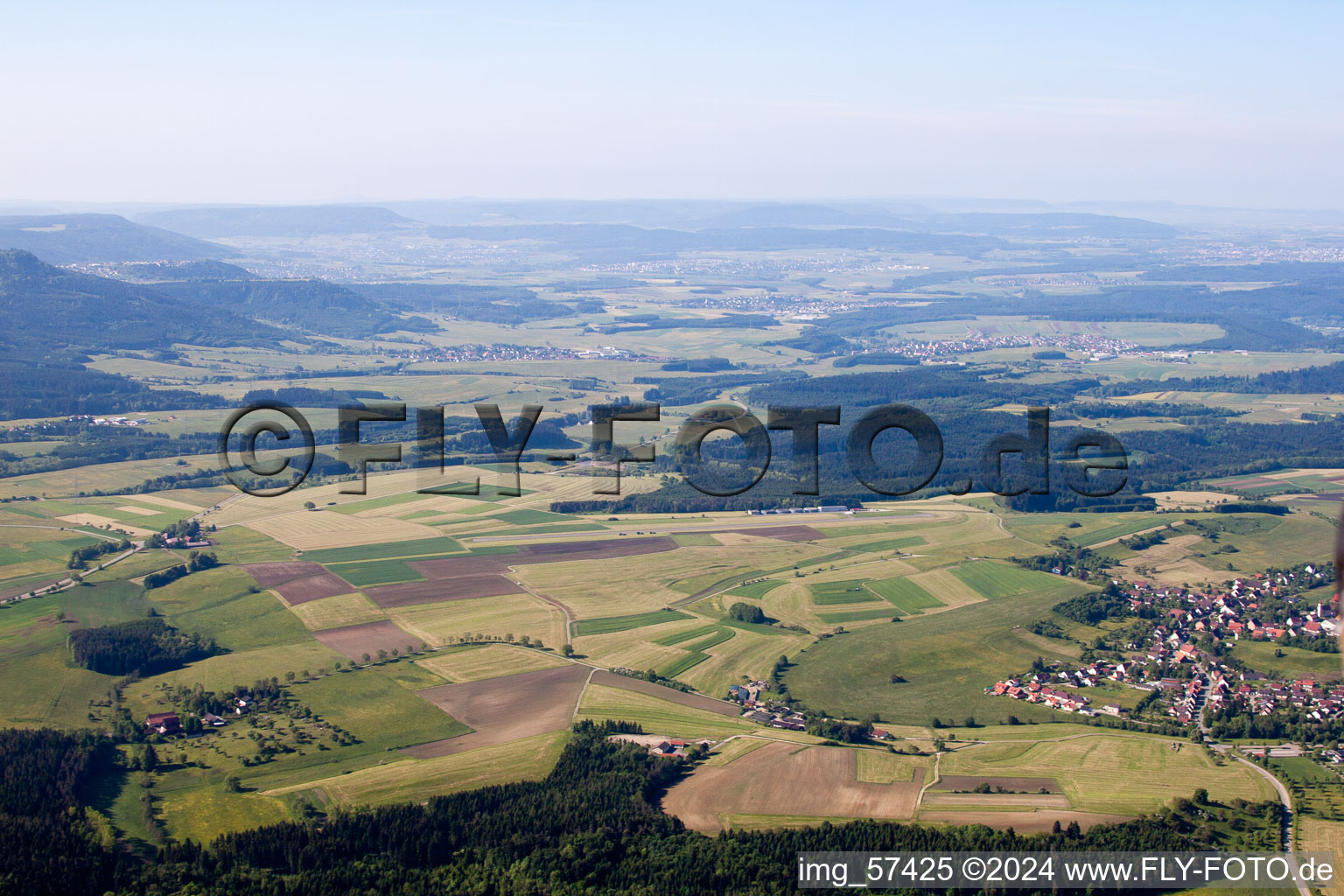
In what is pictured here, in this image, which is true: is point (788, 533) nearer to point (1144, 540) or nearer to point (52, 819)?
point (1144, 540)

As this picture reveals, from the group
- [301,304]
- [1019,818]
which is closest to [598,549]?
[1019,818]

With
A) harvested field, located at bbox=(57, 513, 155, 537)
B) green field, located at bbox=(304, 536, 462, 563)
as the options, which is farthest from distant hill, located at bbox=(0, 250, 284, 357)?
green field, located at bbox=(304, 536, 462, 563)

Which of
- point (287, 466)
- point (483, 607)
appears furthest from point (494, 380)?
point (483, 607)

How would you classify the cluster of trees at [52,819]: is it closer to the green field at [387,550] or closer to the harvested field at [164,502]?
the green field at [387,550]

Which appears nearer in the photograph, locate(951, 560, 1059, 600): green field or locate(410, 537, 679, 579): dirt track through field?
locate(951, 560, 1059, 600): green field

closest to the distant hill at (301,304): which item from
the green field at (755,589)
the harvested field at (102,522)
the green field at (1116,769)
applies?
the harvested field at (102,522)

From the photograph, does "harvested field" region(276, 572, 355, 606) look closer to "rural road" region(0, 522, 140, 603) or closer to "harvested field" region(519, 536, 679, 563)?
"rural road" region(0, 522, 140, 603)
